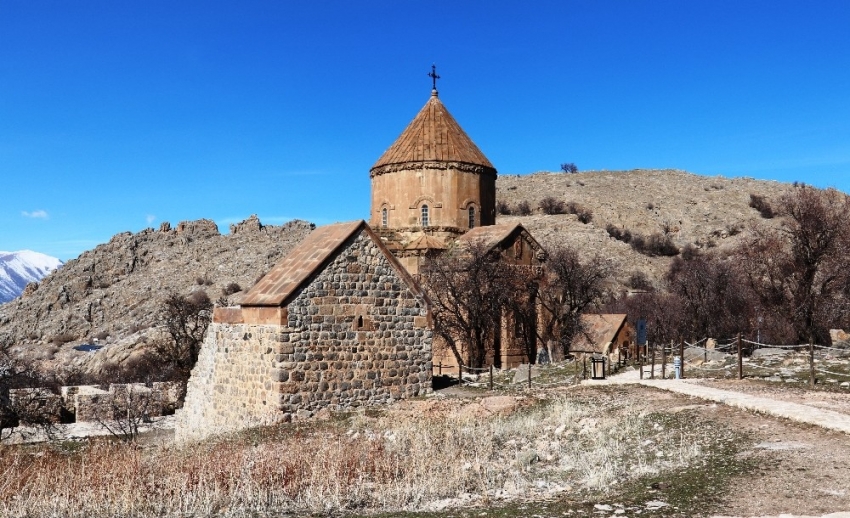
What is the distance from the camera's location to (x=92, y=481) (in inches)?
342

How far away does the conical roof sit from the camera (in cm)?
3108

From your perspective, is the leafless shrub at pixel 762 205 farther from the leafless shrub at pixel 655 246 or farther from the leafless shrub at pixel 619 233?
the leafless shrub at pixel 619 233

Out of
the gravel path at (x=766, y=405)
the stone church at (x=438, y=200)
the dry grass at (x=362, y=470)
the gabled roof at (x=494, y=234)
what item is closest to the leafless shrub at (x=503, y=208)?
the stone church at (x=438, y=200)

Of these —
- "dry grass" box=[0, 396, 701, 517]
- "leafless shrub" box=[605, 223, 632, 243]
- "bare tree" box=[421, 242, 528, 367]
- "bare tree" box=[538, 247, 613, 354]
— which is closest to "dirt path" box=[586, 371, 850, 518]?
"dry grass" box=[0, 396, 701, 517]

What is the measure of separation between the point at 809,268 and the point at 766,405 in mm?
18301

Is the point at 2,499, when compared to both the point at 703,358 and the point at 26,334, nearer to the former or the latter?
the point at 703,358

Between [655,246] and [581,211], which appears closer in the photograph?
[655,246]

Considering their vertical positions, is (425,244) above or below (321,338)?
above

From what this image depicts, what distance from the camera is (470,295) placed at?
26922 millimetres

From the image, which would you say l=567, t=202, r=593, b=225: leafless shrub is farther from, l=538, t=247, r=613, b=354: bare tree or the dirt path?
the dirt path

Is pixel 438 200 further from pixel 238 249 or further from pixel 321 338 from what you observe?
pixel 238 249

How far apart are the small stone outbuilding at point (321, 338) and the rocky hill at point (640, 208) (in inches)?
1638

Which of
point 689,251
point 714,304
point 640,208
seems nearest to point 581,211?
point 640,208

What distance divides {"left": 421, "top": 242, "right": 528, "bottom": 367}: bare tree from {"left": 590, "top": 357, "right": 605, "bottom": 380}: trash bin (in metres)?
6.60
